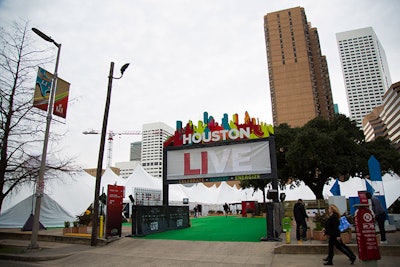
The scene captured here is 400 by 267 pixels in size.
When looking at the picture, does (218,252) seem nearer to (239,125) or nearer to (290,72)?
(239,125)

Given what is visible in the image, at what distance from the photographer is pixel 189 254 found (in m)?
10.6

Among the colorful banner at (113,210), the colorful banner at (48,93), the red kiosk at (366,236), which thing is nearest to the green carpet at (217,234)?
the colorful banner at (113,210)

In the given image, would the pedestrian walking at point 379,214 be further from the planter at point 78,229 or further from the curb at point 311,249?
the planter at point 78,229

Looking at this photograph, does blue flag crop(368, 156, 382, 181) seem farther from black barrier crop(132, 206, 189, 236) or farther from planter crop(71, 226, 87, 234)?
planter crop(71, 226, 87, 234)

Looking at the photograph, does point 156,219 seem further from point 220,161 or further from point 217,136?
point 217,136

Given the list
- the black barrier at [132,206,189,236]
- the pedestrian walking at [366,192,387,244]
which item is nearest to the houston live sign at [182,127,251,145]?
the black barrier at [132,206,189,236]

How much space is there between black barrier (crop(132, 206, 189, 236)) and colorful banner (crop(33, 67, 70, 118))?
586 centimetres

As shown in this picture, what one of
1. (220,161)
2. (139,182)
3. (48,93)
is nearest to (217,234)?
(220,161)

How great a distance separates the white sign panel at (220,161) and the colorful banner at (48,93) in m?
6.34

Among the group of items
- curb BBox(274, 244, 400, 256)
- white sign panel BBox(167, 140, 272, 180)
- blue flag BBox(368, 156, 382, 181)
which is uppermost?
white sign panel BBox(167, 140, 272, 180)

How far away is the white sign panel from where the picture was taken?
14.7 meters

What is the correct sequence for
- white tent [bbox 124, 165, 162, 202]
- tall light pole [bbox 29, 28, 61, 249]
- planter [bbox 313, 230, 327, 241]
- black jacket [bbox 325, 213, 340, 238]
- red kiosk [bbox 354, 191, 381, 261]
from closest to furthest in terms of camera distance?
red kiosk [bbox 354, 191, 381, 261] → black jacket [bbox 325, 213, 340, 238] → planter [bbox 313, 230, 327, 241] → tall light pole [bbox 29, 28, 61, 249] → white tent [bbox 124, 165, 162, 202]

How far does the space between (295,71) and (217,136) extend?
351 ft

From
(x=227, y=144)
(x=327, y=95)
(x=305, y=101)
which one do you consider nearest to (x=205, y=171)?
(x=227, y=144)
